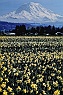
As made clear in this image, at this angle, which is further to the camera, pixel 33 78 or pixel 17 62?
pixel 17 62

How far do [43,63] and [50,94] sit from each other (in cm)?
732

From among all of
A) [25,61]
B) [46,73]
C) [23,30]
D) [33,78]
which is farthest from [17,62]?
[23,30]

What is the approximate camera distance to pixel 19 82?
35.6ft

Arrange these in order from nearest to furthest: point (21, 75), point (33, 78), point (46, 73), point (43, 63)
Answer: point (33, 78)
point (21, 75)
point (46, 73)
point (43, 63)

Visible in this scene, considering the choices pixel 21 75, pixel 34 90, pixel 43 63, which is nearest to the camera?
pixel 34 90

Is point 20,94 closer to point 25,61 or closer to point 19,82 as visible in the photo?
point 19,82

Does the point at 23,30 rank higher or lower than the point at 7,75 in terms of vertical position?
lower

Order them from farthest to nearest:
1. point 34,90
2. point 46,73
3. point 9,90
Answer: point 46,73 → point 34,90 → point 9,90

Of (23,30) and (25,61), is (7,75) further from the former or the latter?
(23,30)

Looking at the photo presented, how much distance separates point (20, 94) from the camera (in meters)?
9.80

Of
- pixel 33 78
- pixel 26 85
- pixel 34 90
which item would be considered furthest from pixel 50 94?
pixel 33 78

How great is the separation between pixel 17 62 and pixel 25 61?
437 millimetres

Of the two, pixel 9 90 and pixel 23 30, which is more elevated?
pixel 9 90

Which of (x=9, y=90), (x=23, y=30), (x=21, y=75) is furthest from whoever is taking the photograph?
(x=23, y=30)
